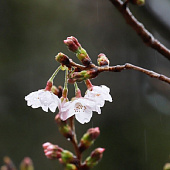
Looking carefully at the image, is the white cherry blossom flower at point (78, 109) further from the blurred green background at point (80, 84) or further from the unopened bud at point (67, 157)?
the blurred green background at point (80, 84)

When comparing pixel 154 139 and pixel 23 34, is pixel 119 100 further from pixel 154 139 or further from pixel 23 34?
pixel 23 34

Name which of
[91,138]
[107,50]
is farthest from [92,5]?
[91,138]

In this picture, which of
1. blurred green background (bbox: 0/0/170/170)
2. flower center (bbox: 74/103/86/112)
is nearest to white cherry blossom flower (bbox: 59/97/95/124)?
flower center (bbox: 74/103/86/112)

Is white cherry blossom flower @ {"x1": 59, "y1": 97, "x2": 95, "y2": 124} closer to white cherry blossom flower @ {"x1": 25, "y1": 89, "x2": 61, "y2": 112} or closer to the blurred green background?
white cherry blossom flower @ {"x1": 25, "y1": 89, "x2": 61, "y2": 112}

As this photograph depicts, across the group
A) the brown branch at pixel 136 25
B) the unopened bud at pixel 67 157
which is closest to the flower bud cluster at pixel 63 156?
the unopened bud at pixel 67 157

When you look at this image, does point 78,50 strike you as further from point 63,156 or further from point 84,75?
point 63,156

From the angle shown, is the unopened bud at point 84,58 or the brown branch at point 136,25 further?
the unopened bud at point 84,58
